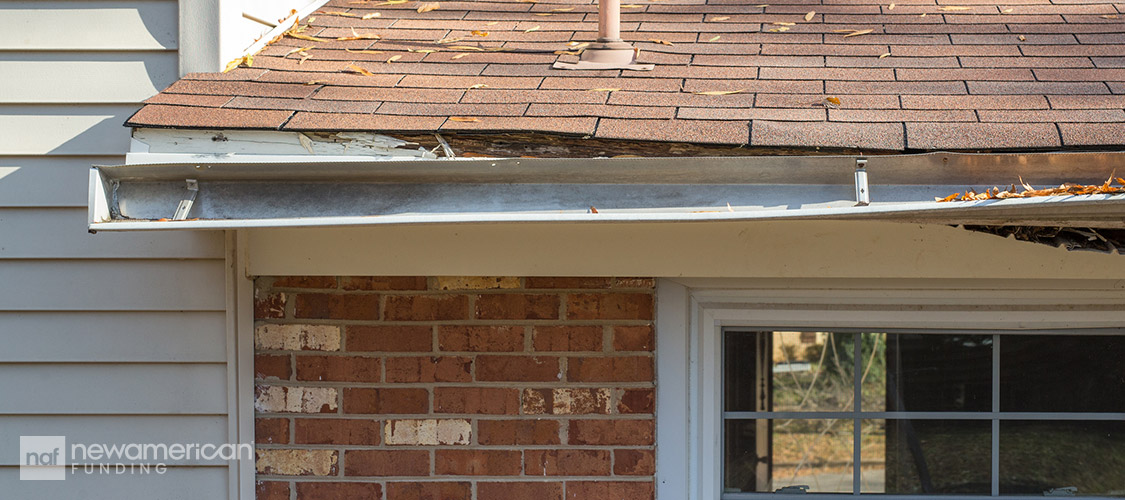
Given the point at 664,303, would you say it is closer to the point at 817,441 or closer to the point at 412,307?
the point at 412,307

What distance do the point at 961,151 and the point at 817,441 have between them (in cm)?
608

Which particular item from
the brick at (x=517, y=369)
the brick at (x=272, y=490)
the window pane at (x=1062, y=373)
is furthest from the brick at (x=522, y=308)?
the window pane at (x=1062, y=373)

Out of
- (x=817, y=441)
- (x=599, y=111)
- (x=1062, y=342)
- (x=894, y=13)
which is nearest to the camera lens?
(x=599, y=111)

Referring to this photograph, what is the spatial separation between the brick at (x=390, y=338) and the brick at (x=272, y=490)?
456mm

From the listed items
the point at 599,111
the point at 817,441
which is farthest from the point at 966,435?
the point at 817,441

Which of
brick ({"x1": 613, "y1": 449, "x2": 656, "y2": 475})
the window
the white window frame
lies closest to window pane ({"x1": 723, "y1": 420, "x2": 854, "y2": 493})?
the window

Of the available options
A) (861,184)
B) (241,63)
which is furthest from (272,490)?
(861,184)

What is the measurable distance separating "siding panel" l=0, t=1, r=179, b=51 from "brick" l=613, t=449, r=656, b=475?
68.8 inches

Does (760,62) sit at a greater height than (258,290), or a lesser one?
greater

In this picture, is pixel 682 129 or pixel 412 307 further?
pixel 412 307

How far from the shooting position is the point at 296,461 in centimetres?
255

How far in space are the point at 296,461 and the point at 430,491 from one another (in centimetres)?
40

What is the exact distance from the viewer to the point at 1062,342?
265 cm

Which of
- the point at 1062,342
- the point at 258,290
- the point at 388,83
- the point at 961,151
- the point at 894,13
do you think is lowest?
the point at 1062,342
